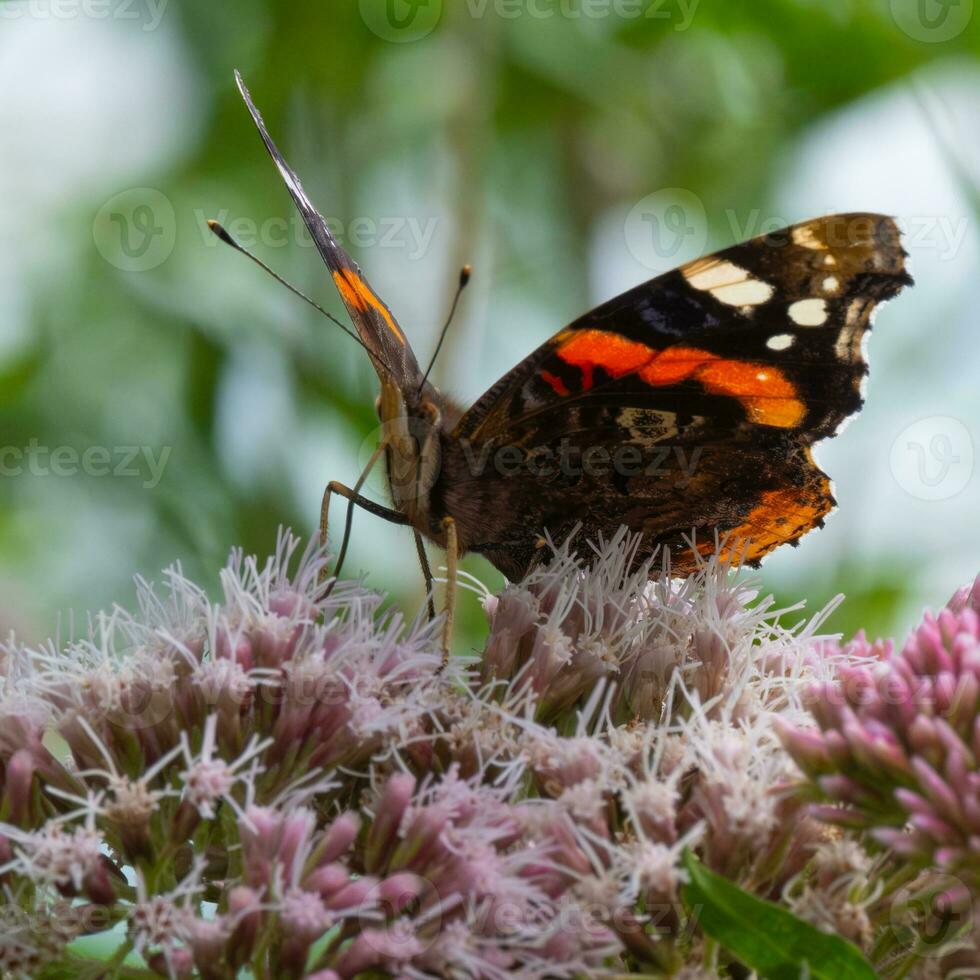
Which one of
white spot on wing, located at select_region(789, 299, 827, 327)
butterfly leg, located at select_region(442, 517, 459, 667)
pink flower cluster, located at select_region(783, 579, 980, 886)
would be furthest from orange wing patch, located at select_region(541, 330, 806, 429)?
pink flower cluster, located at select_region(783, 579, 980, 886)

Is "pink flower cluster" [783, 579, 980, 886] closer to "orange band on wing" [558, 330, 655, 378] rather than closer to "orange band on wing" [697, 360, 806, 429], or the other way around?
"orange band on wing" [697, 360, 806, 429]

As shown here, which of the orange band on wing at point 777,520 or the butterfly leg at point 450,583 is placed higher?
the orange band on wing at point 777,520

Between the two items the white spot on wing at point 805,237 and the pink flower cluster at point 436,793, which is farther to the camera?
the white spot on wing at point 805,237

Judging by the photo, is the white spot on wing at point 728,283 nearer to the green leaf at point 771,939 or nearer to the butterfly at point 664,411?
the butterfly at point 664,411

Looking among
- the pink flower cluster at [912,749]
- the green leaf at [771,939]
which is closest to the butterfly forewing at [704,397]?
the pink flower cluster at [912,749]

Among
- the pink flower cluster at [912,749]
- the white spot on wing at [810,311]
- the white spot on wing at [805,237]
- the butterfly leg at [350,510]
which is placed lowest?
the pink flower cluster at [912,749]
